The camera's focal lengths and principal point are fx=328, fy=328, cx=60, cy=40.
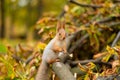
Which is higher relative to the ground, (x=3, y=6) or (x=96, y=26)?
(x=96, y=26)

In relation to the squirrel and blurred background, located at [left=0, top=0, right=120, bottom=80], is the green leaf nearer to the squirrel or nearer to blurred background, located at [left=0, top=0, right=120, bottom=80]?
blurred background, located at [left=0, top=0, right=120, bottom=80]

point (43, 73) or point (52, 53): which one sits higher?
point (52, 53)

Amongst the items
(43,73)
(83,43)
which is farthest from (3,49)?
(83,43)

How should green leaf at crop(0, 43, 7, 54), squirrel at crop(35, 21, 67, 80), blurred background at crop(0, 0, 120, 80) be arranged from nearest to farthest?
squirrel at crop(35, 21, 67, 80)
blurred background at crop(0, 0, 120, 80)
green leaf at crop(0, 43, 7, 54)

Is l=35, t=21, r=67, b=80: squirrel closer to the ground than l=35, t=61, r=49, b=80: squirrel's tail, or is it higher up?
higher up

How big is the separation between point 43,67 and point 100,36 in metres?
0.72

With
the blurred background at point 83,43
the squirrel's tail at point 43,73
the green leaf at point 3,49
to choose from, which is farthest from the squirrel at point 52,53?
the green leaf at point 3,49

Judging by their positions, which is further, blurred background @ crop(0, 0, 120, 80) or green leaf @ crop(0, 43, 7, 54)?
green leaf @ crop(0, 43, 7, 54)

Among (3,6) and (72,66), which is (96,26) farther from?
(3,6)

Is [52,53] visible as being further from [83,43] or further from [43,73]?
[83,43]

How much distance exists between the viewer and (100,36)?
229cm

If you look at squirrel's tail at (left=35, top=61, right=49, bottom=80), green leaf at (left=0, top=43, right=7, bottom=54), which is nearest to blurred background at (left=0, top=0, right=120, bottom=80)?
green leaf at (left=0, top=43, right=7, bottom=54)

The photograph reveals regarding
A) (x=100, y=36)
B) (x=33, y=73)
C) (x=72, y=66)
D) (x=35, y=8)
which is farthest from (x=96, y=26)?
(x=35, y=8)

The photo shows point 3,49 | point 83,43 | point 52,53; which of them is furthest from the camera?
point 83,43
